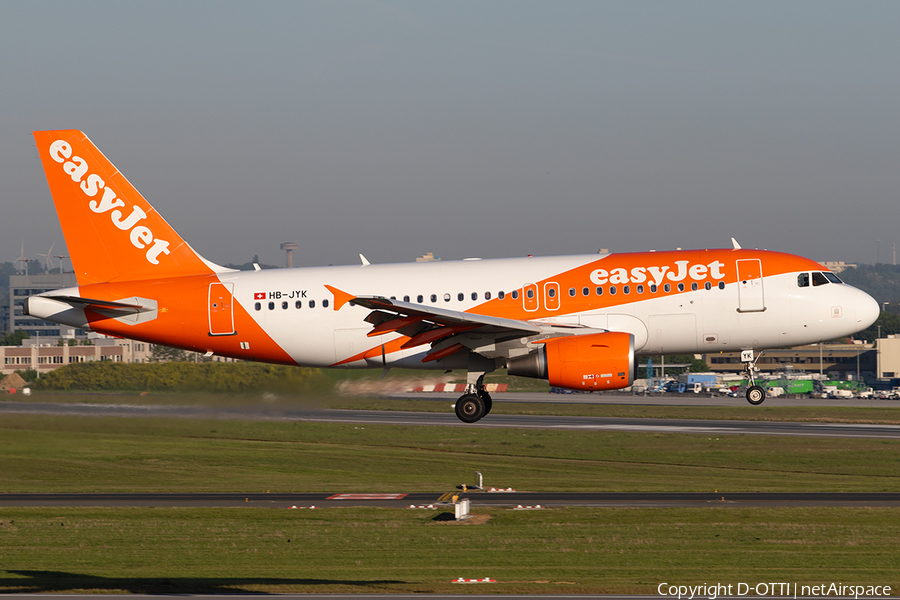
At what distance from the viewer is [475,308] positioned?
3309cm

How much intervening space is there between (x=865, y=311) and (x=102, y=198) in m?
27.6

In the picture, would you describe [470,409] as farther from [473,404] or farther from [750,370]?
[750,370]

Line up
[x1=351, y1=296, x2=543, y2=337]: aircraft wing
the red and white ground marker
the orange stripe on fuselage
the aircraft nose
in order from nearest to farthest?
1. [x1=351, y1=296, x2=543, y2=337]: aircraft wing
2. the aircraft nose
3. the orange stripe on fuselage
4. the red and white ground marker

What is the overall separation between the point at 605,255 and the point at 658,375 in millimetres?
165842

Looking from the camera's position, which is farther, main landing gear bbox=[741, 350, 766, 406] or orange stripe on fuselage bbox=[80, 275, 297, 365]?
orange stripe on fuselage bbox=[80, 275, 297, 365]

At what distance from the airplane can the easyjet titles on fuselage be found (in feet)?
0.11

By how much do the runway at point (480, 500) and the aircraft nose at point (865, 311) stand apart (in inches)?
581

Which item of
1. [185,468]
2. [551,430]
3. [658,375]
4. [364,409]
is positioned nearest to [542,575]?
[185,468]

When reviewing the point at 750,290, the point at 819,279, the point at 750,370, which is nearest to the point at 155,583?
the point at 750,370

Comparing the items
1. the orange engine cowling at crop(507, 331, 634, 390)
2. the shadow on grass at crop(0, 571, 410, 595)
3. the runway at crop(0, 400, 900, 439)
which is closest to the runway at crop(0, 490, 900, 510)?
the shadow on grass at crop(0, 571, 410, 595)

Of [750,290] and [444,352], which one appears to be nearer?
[444,352]

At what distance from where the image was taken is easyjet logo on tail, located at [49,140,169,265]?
35638 mm

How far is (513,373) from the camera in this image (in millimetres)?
32000

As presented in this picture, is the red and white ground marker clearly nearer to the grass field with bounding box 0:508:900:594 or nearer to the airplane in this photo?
the grass field with bounding box 0:508:900:594
